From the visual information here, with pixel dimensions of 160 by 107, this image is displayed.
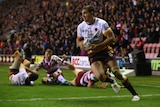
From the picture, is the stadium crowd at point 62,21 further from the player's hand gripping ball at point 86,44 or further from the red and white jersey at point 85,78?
the player's hand gripping ball at point 86,44

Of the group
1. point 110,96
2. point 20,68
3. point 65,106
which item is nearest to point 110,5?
point 20,68

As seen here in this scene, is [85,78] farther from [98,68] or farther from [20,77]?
[98,68]

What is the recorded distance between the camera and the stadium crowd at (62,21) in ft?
87.2

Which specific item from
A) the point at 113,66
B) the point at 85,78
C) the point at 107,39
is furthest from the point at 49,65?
the point at 107,39

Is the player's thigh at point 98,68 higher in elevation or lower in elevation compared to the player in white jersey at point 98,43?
lower

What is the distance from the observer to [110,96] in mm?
11164

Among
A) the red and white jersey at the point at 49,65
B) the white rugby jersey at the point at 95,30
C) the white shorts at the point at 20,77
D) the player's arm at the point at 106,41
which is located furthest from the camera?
the red and white jersey at the point at 49,65

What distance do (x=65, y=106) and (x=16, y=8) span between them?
4307 cm

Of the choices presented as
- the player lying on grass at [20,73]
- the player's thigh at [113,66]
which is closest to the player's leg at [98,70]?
the player's thigh at [113,66]

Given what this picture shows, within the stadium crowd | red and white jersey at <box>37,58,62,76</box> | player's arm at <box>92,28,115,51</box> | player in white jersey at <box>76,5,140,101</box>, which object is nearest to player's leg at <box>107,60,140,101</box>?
player in white jersey at <box>76,5,140,101</box>

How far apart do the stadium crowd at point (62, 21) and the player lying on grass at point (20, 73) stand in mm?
11382

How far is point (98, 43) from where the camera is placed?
10.3 m

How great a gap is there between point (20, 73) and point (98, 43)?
199 inches

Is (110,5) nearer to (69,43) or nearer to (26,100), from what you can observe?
(69,43)
